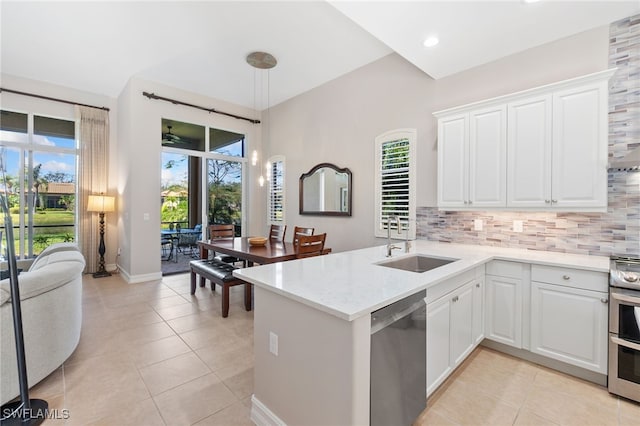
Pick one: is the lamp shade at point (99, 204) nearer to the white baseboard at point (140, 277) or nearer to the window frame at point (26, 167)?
the window frame at point (26, 167)

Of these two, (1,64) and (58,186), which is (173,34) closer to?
(1,64)

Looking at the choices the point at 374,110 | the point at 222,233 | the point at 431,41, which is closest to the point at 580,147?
the point at 431,41

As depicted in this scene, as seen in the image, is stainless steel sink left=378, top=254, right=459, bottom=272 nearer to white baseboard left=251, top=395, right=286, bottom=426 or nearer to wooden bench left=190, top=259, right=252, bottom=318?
white baseboard left=251, top=395, right=286, bottom=426

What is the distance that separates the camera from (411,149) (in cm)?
382

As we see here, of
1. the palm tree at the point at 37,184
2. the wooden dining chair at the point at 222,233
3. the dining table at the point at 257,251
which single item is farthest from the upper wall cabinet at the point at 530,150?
the palm tree at the point at 37,184

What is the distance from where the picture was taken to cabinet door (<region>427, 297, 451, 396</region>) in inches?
72.2

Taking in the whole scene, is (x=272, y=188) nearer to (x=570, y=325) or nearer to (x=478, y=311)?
(x=478, y=311)

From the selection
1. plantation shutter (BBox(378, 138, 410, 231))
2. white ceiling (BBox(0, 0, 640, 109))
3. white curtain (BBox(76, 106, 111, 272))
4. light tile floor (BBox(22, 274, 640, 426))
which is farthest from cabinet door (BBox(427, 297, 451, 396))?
white curtain (BBox(76, 106, 111, 272))

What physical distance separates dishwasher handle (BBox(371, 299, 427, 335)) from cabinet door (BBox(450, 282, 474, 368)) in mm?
621

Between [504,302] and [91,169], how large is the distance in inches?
266

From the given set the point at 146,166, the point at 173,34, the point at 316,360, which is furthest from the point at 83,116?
the point at 316,360

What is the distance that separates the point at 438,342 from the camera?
1.93 meters

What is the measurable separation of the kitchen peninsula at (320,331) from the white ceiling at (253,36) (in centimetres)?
212

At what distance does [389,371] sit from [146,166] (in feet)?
16.9
